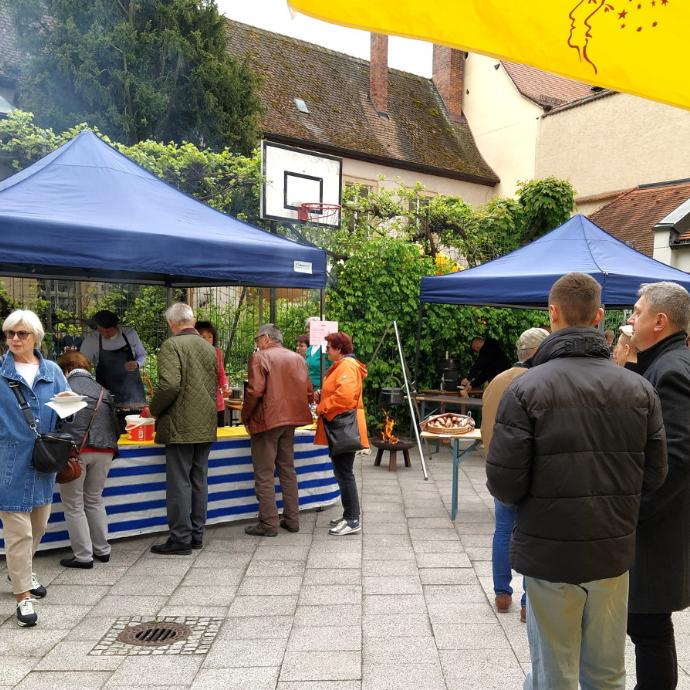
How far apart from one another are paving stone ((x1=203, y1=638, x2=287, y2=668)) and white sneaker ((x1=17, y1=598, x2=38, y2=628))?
1.04 m

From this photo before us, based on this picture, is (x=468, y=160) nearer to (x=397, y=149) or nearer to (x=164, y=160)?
(x=397, y=149)

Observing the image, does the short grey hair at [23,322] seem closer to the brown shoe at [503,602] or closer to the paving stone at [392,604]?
the paving stone at [392,604]

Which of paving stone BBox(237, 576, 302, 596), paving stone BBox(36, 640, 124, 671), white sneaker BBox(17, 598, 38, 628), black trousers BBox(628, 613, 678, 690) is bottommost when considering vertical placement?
paving stone BBox(237, 576, 302, 596)

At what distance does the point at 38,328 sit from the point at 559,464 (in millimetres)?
Answer: 3112

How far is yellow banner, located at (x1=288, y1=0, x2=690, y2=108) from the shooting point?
163 centimetres

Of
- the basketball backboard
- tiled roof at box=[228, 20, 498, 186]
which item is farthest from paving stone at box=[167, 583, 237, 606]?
tiled roof at box=[228, 20, 498, 186]

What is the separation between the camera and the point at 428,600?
440cm

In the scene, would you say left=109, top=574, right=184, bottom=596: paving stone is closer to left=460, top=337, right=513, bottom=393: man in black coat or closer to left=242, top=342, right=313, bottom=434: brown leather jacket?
left=242, top=342, right=313, bottom=434: brown leather jacket

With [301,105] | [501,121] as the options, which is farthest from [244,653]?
[501,121]

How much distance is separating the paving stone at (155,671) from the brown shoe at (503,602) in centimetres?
175

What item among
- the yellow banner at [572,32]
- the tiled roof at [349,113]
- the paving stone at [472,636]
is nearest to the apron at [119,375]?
the paving stone at [472,636]

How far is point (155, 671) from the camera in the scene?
3.45m

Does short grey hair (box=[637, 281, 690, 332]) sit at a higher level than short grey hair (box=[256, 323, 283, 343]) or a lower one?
higher

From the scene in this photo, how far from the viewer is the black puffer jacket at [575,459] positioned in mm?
2256
